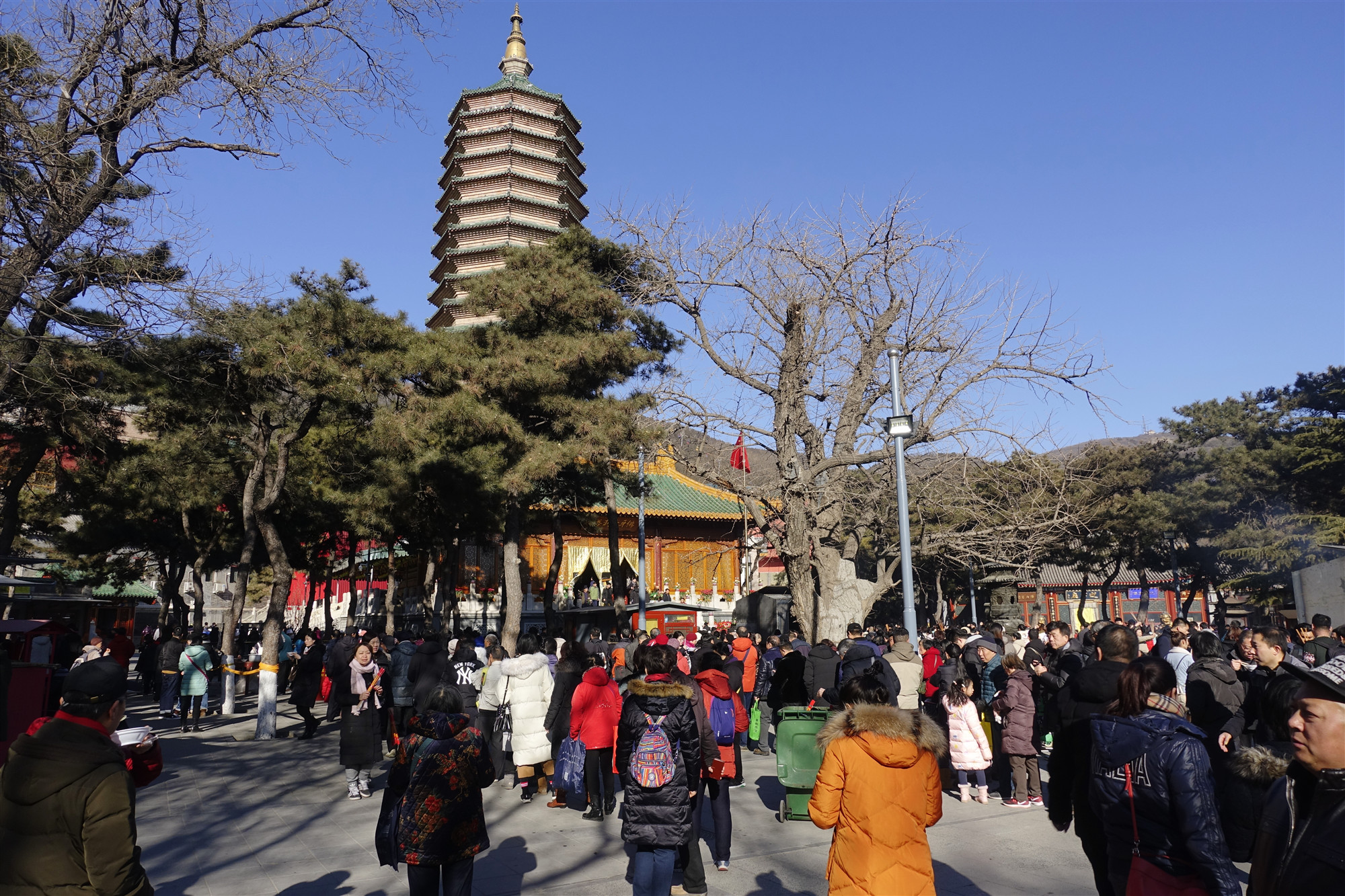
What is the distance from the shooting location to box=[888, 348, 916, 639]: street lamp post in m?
13.1

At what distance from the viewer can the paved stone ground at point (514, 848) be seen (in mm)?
5820

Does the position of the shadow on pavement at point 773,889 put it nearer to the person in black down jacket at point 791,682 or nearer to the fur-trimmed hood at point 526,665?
the person in black down jacket at point 791,682

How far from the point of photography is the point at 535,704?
8664 mm

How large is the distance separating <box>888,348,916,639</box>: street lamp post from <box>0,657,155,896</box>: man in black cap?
11125 millimetres

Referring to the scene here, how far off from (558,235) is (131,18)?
437 inches

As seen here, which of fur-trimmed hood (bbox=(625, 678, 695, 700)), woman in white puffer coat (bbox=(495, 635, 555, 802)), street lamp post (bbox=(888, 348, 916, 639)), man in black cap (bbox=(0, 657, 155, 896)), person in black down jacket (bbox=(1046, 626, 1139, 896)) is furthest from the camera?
street lamp post (bbox=(888, 348, 916, 639))

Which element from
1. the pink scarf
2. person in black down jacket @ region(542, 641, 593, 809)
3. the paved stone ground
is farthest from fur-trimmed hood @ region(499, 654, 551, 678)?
the pink scarf

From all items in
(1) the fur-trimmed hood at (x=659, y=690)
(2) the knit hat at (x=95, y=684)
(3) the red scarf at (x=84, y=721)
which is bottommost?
(1) the fur-trimmed hood at (x=659, y=690)

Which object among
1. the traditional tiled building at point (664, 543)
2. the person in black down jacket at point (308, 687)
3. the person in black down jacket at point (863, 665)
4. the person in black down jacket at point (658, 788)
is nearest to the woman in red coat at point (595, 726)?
the person in black down jacket at point (863, 665)

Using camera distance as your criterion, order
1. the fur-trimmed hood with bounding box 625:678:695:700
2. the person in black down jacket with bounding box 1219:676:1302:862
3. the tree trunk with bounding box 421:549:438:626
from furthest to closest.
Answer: the tree trunk with bounding box 421:549:438:626
the fur-trimmed hood with bounding box 625:678:695:700
the person in black down jacket with bounding box 1219:676:1302:862

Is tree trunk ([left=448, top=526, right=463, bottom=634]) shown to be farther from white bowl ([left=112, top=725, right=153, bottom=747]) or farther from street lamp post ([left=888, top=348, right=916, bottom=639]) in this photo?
white bowl ([left=112, top=725, right=153, bottom=747])

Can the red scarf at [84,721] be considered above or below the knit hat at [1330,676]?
below

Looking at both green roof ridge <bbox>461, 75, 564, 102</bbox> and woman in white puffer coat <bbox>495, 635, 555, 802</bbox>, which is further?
green roof ridge <bbox>461, 75, 564, 102</bbox>

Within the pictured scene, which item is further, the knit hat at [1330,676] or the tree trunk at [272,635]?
the tree trunk at [272,635]
